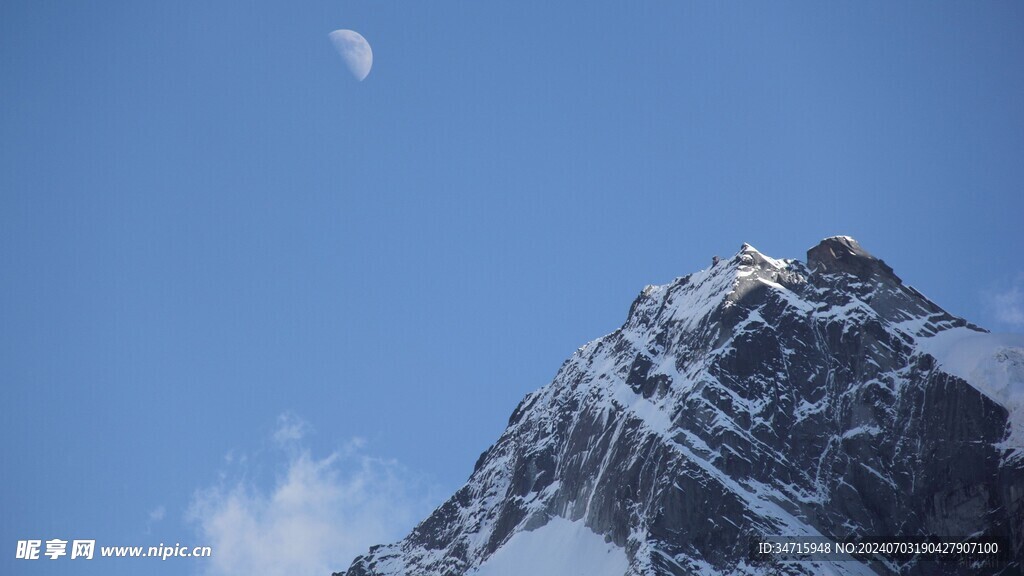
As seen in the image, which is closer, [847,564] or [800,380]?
[847,564]

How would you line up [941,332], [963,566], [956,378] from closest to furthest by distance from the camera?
[963,566] → [956,378] → [941,332]

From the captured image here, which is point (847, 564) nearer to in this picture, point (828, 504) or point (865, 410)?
point (828, 504)

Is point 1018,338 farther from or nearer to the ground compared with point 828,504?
farther from the ground

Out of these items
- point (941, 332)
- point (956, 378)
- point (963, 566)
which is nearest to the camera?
point (963, 566)

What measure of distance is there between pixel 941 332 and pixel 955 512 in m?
30.4

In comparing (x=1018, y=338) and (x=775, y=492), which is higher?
(x=1018, y=338)

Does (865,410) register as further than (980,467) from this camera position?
Yes

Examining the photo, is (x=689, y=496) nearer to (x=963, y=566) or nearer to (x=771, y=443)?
(x=771, y=443)

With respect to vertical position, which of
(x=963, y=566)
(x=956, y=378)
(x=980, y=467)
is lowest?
(x=963, y=566)

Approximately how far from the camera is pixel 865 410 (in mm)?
188875

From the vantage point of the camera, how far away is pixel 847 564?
575ft

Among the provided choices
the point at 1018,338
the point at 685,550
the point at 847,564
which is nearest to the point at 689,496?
the point at 685,550

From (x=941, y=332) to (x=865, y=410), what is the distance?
16.2 metres

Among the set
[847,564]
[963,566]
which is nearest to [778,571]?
[847,564]
